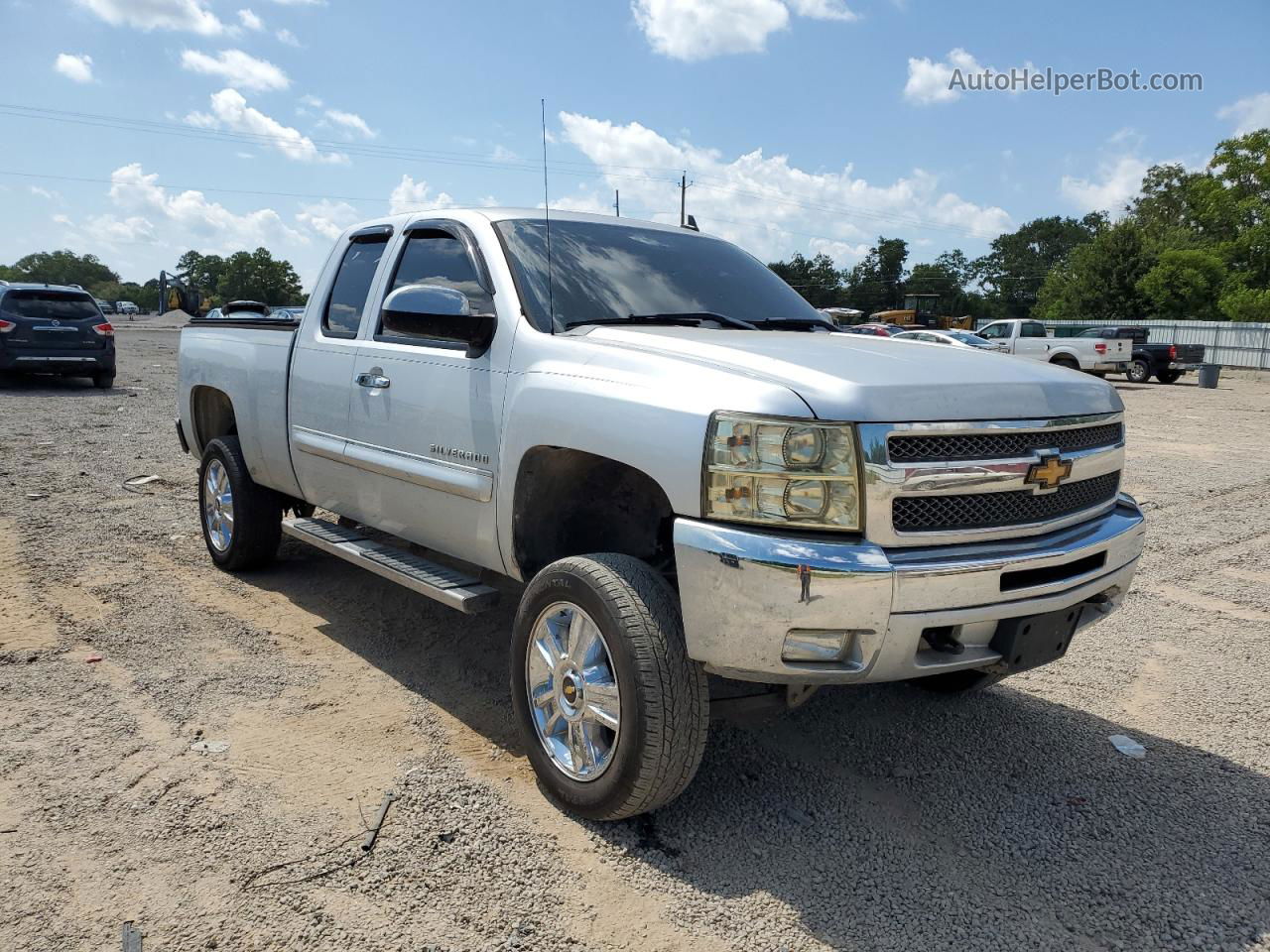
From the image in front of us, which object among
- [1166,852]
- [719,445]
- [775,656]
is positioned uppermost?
[719,445]

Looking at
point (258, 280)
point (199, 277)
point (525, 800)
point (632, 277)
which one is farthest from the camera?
point (199, 277)

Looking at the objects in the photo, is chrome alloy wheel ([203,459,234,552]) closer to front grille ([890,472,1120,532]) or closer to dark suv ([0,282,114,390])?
front grille ([890,472,1120,532])

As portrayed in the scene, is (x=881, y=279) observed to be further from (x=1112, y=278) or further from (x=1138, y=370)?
(x=1138, y=370)

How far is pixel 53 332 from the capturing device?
54.4 ft

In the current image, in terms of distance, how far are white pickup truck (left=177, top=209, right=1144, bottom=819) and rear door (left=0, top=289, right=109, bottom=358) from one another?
49.1 ft

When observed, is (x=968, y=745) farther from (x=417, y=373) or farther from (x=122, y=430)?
(x=122, y=430)

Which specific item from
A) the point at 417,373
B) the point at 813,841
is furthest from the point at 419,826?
the point at 417,373

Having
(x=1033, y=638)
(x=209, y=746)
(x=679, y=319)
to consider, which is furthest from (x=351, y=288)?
(x=1033, y=638)

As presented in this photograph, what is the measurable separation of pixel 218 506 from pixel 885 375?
4428 millimetres

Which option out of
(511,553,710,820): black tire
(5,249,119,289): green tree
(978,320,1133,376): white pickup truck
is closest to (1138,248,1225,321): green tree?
(978,320,1133,376): white pickup truck

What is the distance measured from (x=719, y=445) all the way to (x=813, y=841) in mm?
1291

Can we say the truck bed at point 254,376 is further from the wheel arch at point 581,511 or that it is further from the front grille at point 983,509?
the front grille at point 983,509

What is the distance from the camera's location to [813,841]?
2943 millimetres

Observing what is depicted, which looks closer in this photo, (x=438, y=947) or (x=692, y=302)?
(x=438, y=947)
